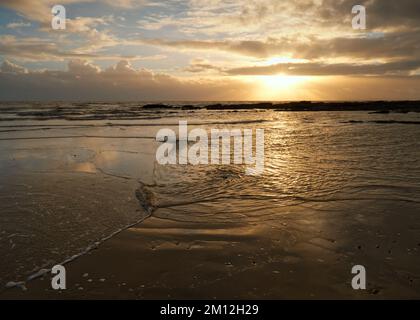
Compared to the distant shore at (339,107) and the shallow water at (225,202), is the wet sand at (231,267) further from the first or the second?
the distant shore at (339,107)

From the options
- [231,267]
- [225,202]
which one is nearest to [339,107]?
[225,202]

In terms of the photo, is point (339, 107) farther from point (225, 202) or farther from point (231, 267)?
point (231, 267)

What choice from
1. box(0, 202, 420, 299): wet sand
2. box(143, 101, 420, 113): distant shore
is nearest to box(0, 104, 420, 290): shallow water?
box(0, 202, 420, 299): wet sand

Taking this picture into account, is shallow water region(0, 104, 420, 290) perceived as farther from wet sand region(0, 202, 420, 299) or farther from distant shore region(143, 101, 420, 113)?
distant shore region(143, 101, 420, 113)

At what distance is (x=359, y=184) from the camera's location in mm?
9461

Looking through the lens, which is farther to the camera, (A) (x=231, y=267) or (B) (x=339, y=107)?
(B) (x=339, y=107)

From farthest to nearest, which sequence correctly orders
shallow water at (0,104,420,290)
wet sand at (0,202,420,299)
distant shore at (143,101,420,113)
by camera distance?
distant shore at (143,101,420,113) < shallow water at (0,104,420,290) < wet sand at (0,202,420,299)

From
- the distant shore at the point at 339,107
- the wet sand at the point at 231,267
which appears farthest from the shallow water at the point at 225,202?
the distant shore at the point at 339,107

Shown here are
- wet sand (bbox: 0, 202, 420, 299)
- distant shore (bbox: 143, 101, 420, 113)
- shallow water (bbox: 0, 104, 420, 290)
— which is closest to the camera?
wet sand (bbox: 0, 202, 420, 299)

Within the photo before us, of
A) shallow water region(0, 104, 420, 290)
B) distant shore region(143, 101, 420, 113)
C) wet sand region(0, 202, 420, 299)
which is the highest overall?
distant shore region(143, 101, 420, 113)

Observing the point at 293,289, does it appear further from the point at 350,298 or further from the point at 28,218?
the point at 28,218

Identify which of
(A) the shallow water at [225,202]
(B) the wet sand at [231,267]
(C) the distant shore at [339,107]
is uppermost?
(C) the distant shore at [339,107]
